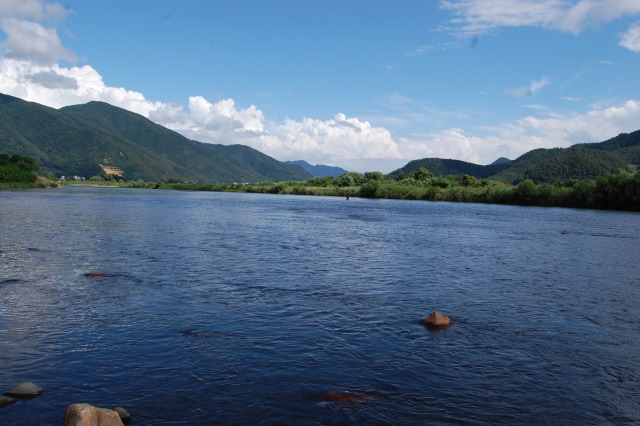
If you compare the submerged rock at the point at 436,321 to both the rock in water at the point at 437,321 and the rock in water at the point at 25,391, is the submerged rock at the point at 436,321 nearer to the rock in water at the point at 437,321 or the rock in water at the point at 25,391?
the rock in water at the point at 437,321

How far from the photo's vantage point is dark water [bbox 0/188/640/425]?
36.3ft

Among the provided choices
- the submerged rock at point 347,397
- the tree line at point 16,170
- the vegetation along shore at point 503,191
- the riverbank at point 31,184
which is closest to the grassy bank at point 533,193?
the vegetation along shore at point 503,191

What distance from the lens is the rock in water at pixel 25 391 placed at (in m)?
10.7

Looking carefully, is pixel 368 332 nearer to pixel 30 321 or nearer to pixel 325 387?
pixel 325 387

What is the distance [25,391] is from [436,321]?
12.6m

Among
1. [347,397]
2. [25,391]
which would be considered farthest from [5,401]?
[347,397]

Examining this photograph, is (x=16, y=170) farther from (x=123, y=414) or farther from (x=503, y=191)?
(x=123, y=414)

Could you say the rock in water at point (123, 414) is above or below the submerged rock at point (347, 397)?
above

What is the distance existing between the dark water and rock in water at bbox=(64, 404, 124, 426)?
862mm

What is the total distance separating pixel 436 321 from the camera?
1709cm

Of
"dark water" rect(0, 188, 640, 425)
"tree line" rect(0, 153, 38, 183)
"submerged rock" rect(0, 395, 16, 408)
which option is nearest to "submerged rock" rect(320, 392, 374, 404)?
"dark water" rect(0, 188, 640, 425)

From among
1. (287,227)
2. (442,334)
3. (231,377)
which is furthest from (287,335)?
(287,227)

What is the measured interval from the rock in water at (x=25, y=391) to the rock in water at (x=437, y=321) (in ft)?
40.0

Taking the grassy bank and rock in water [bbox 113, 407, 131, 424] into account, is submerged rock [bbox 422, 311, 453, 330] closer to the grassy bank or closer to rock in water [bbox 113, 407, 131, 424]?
rock in water [bbox 113, 407, 131, 424]
